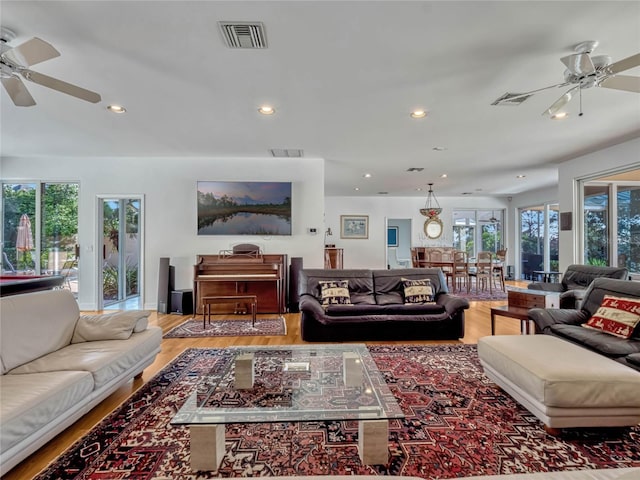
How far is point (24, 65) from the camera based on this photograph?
2.12 metres

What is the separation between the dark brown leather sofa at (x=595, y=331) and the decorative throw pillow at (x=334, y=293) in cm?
204

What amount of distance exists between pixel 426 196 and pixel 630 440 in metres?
8.67

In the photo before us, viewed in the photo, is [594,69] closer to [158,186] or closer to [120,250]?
[158,186]

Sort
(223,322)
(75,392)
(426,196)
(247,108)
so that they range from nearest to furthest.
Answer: (75,392)
(247,108)
(223,322)
(426,196)

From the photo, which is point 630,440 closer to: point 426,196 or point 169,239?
point 169,239

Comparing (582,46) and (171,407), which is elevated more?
(582,46)

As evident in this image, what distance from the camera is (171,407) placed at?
2.27 m

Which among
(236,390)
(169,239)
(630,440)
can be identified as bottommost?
(630,440)

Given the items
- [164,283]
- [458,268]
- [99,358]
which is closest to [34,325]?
[99,358]

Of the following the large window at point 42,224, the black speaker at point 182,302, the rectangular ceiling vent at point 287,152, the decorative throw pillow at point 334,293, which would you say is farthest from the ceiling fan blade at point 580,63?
the large window at point 42,224

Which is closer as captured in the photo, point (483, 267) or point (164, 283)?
point (164, 283)

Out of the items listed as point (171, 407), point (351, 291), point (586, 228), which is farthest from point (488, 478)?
point (586, 228)

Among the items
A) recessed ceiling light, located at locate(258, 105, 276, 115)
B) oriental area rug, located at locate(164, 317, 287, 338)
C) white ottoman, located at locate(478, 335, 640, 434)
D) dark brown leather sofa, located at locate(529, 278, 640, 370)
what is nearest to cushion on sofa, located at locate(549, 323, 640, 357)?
dark brown leather sofa, located at locate(529, 278, 640, 370)

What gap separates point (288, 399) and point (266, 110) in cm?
288
